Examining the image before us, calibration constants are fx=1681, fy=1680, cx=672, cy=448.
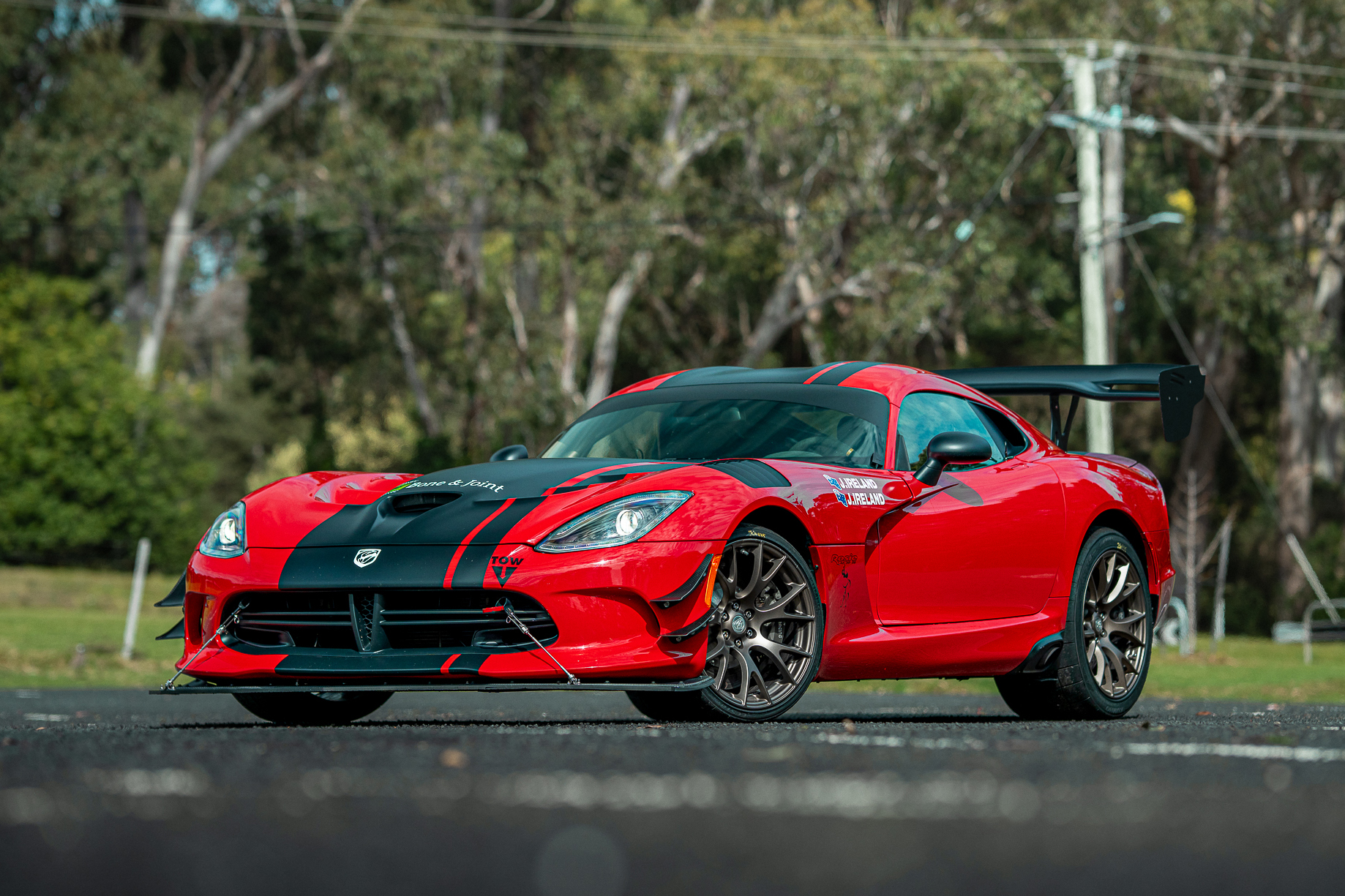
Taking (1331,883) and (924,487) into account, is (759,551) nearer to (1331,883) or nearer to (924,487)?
(924,487)

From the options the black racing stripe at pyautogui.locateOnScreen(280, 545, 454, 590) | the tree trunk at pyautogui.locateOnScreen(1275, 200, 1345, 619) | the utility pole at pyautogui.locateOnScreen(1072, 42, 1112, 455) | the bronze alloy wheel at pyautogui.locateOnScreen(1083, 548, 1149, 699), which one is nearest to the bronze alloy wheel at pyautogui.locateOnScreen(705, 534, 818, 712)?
the black racing stripe at pyautogui.locateOnScreen(280, 545, 454, 590)

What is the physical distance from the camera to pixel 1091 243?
24984mm

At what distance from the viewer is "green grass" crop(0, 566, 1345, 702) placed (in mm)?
14312

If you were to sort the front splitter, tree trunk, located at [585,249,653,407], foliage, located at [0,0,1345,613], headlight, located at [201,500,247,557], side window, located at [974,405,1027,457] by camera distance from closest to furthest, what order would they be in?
the front splitter → headlight, located at [201,500,247,557] → side window, located at [974,405,1027,457] → foliage, located at [0,0,1345,613] → tree trunk, located at [585,249,653,407]

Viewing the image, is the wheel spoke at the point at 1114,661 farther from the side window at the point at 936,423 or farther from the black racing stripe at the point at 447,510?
the black racing stripe at the point at 447,510

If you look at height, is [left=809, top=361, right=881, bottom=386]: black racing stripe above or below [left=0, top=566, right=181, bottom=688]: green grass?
above

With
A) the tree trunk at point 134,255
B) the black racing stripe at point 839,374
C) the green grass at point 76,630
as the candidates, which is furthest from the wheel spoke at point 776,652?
the tree trunk at point 134,255

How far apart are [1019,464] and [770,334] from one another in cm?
2867

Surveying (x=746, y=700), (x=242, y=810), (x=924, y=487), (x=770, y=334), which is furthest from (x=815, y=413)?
(x=770, y=334)

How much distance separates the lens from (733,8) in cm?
3675

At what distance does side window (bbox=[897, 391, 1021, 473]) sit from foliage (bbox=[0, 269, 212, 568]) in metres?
36.0

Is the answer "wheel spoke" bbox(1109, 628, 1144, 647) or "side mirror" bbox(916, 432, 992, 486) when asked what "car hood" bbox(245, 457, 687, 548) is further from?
"wheel spoke" bbox(1109, 628, 1144, 647)

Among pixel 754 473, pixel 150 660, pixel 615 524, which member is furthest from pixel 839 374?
pixel 150 660

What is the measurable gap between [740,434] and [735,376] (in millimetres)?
699
